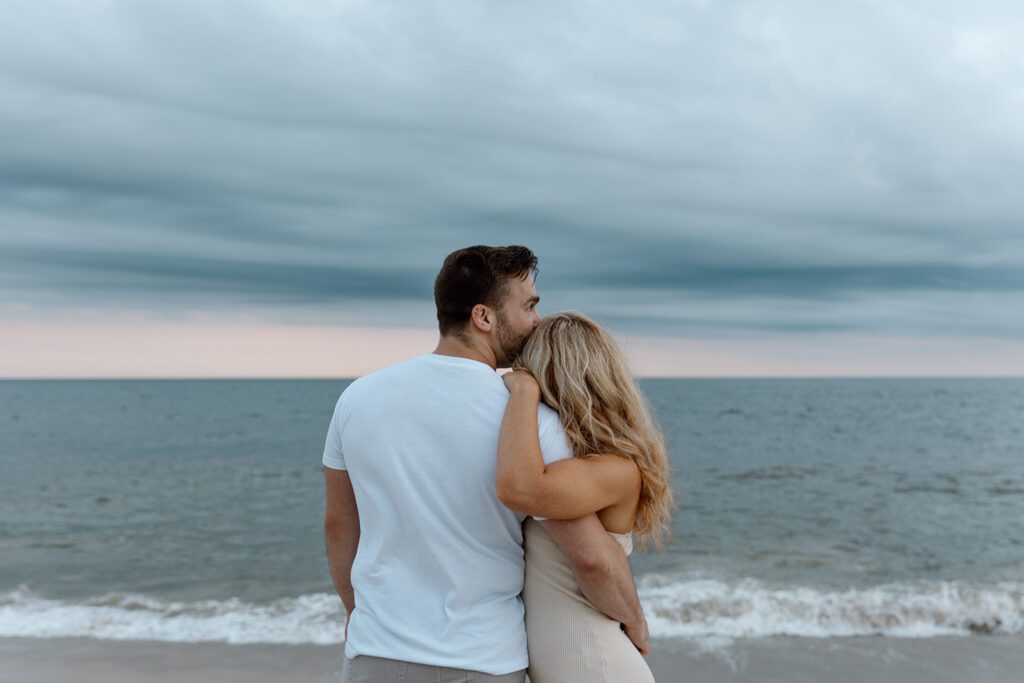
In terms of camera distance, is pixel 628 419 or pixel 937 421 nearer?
pixel 628 419

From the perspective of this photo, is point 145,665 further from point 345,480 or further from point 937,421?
point 937,421

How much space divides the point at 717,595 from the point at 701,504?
727 centimetres

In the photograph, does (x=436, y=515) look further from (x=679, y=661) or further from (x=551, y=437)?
(x=679, y=661)

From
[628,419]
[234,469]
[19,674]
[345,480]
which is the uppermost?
[628,419]

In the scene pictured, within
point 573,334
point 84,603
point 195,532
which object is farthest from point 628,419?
point 195,532

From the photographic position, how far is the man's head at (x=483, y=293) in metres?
2.21

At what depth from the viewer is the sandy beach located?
19.8 feet

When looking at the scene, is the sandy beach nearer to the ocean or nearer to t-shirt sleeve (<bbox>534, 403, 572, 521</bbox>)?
the ocean

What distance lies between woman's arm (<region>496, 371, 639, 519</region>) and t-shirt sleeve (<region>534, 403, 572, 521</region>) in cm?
4

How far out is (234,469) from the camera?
22.0 m

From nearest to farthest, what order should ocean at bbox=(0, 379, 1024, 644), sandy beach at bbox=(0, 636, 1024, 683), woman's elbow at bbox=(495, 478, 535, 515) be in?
woman's elbow at bbox=(495, 478, 535, 515)
sandy beach at bbox=(0, 636, 1024, 683)
ocean at bbox=(0, 379, 1024, 644)

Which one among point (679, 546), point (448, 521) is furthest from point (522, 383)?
point (679, 546)

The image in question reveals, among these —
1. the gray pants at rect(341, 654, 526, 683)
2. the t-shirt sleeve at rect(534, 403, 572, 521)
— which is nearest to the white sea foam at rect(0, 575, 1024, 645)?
the gray pants at rect(341, 654, 526, 683)

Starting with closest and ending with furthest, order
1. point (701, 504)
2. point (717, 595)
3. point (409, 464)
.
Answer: point (409, 464) < point (717, 595) < point (701, 504)
